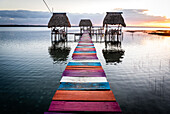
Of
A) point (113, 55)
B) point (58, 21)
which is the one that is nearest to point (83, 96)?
point (113, 55)

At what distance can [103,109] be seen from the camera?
140 inches

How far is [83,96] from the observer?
4.16 meters

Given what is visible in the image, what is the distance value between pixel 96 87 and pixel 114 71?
5.52 meters

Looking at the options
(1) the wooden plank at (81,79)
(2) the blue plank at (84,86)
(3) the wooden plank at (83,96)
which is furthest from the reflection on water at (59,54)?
(3) the wooden plank at (83,96)

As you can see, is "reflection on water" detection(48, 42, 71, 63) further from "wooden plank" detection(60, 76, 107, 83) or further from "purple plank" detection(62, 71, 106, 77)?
"wooden plank" detection(60, 76, 107, 83)

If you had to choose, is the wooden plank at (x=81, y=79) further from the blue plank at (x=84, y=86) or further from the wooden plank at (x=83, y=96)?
the wooden plank at (x=83, y=96)

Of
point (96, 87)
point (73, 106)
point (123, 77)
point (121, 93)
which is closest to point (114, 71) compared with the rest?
point (123, 77)

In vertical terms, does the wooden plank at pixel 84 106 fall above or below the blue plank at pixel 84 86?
below

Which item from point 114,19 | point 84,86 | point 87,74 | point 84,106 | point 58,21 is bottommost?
point 84,106

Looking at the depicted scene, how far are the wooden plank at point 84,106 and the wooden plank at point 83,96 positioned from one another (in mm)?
186

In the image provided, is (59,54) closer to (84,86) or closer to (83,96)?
(84,86)

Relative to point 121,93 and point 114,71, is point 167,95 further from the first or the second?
point 114,71

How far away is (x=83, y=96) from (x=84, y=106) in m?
0.50

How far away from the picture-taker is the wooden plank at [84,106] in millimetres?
3510
